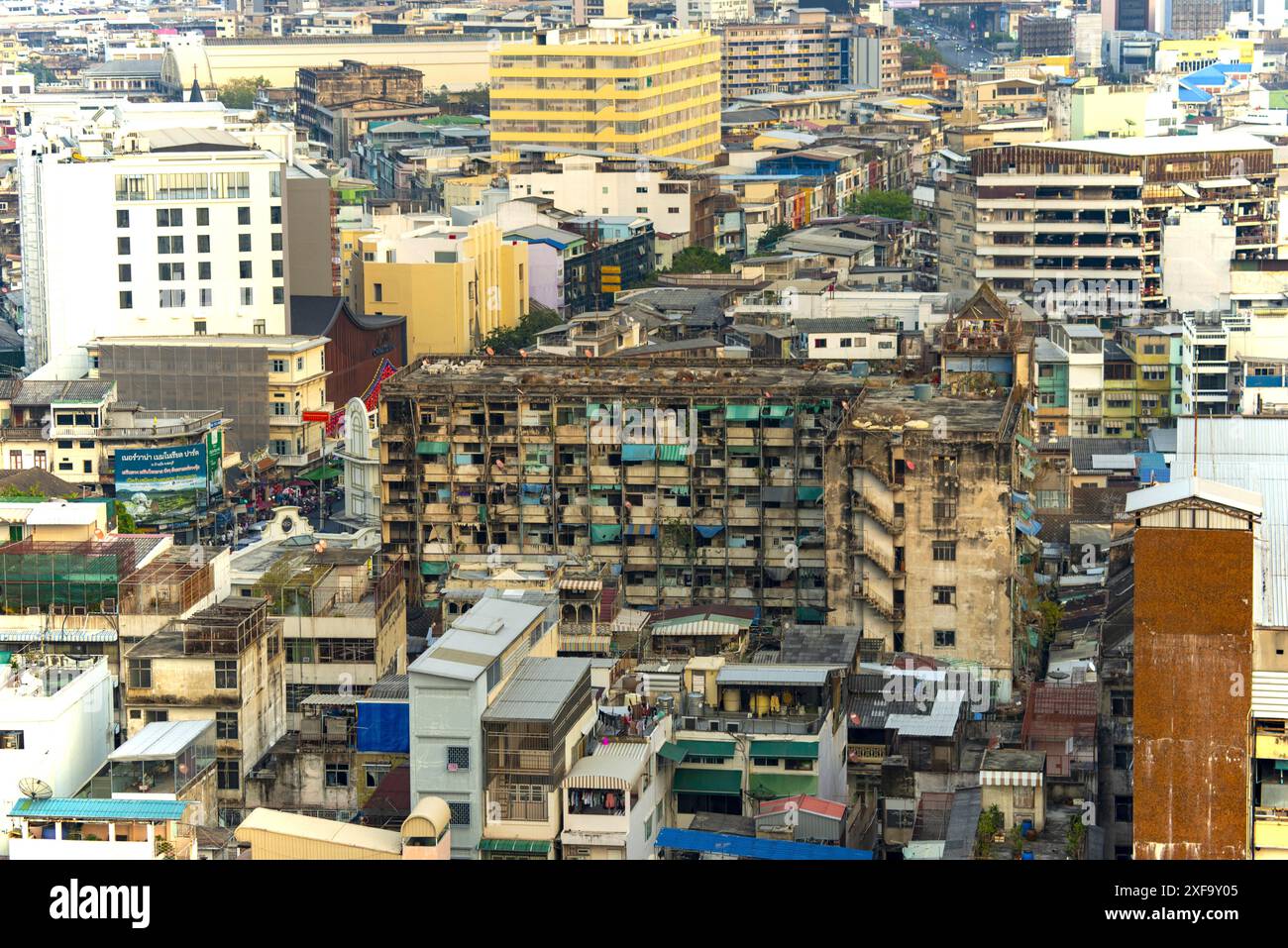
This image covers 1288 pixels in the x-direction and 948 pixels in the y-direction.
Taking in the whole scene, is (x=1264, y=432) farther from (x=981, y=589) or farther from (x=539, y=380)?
(x=539, y=380)

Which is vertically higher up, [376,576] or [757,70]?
[757,70]

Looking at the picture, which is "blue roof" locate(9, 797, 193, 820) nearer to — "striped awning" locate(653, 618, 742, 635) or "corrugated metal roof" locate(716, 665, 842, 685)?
"corrugated metal roof" locate(716, 665, 842, 685)

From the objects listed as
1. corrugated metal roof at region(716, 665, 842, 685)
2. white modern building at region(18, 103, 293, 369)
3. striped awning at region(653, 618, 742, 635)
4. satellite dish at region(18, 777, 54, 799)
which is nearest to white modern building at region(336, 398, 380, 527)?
striped awning at region(653, 618, 742, 635)

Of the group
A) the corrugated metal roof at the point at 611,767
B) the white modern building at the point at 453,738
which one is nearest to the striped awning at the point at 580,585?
the corrugated metal roof at the point at 611,767

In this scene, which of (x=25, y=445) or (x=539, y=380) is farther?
(x=25, y=445)

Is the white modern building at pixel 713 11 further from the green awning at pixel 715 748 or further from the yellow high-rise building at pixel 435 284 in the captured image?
the green awning at pixel 715 748

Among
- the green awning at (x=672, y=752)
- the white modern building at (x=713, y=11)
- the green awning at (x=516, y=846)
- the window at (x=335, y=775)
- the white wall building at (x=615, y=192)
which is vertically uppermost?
the white modern building at (x=713, y=11)

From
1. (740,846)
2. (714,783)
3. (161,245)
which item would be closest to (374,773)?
(714,783)
